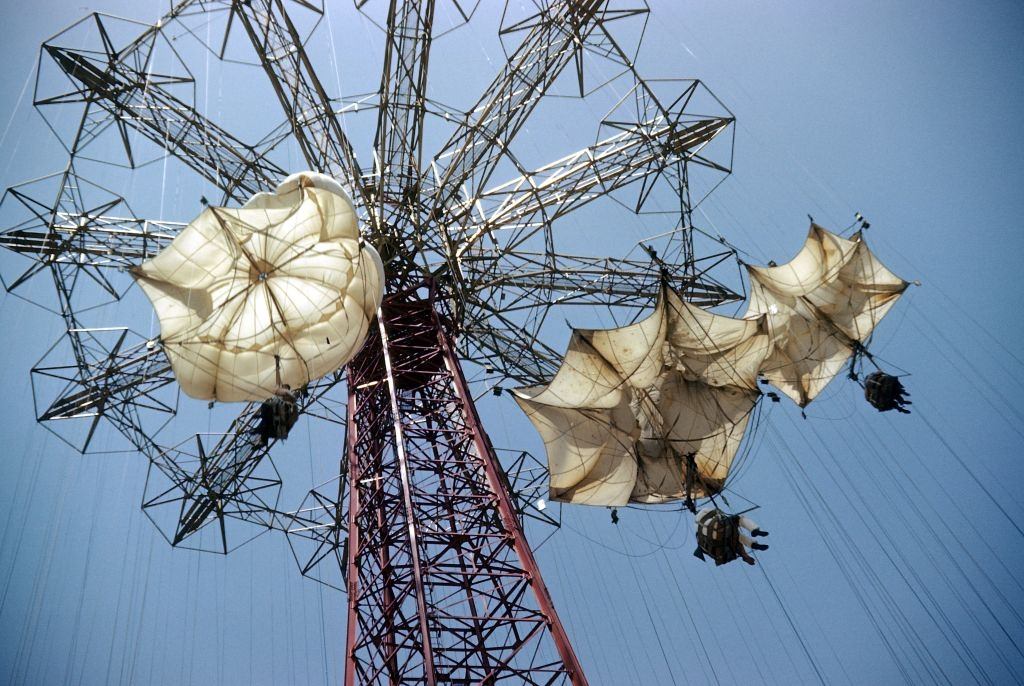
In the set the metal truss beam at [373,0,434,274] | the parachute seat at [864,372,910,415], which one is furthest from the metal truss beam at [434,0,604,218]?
the parachute seat at [864,372,910,415]

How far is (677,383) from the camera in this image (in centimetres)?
2472

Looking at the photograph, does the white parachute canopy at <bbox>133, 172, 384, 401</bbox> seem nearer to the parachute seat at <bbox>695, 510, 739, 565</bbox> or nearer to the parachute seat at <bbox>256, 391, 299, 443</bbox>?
the parachute seat at <bbox>256, 391, 299, 443</bbox>

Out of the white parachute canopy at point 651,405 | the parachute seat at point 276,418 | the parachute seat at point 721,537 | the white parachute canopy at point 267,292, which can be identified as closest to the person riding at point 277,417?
the parachute seat at point 276,418

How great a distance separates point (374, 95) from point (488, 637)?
13.6 meters

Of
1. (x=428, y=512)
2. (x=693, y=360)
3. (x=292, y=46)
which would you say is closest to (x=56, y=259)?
(x=292, y=46)

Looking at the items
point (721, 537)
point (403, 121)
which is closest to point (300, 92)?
point (403, 121)

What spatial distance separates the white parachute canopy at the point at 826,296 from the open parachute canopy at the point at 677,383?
0.10 feet

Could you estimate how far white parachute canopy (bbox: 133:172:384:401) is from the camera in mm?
18141

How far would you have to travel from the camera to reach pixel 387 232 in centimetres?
2433

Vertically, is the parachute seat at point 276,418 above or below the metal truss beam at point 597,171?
below

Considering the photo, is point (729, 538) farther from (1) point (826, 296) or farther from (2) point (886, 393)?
(1) point (826, 296)

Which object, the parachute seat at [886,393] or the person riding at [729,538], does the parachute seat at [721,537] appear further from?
the parachute seat at [886,393]

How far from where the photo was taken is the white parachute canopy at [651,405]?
23.3 meters

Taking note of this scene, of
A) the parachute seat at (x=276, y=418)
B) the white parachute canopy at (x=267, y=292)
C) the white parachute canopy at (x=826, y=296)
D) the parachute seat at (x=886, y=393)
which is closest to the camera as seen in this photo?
the parachute seat at (x=276, y=418)
